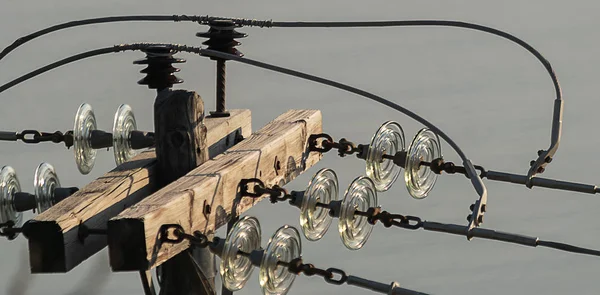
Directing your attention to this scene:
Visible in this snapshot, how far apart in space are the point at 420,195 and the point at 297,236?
126 centimetres

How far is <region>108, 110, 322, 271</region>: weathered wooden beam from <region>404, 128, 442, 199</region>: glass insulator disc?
1.75ft

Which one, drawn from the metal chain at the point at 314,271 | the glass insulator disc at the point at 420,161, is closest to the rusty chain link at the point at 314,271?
the metal chain at the point at 314,271

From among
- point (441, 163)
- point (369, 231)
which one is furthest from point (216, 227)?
point (441, 163)

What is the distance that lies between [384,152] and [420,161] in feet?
0.61

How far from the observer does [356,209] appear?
9.05 meters

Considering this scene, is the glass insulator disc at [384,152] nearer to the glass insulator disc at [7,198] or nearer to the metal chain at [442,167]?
the metal chain at [442,167]

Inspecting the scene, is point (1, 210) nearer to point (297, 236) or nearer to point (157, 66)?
point (157, 66)

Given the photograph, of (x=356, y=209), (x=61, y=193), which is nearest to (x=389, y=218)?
(x=356, y=209)

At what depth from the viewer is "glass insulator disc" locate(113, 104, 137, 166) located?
9.62 m

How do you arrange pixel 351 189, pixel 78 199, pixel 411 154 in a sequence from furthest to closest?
pixel 411 154 → pixel 351 189 → pixel 78 199

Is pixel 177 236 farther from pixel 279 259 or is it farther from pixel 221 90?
pixel 221 90

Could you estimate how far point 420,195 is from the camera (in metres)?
9.65

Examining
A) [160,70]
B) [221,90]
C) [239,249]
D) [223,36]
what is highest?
[223,36]

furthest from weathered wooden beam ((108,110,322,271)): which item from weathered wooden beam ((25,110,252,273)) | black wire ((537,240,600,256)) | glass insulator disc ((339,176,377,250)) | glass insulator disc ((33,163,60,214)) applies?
black wire ((537,240,600,256))
